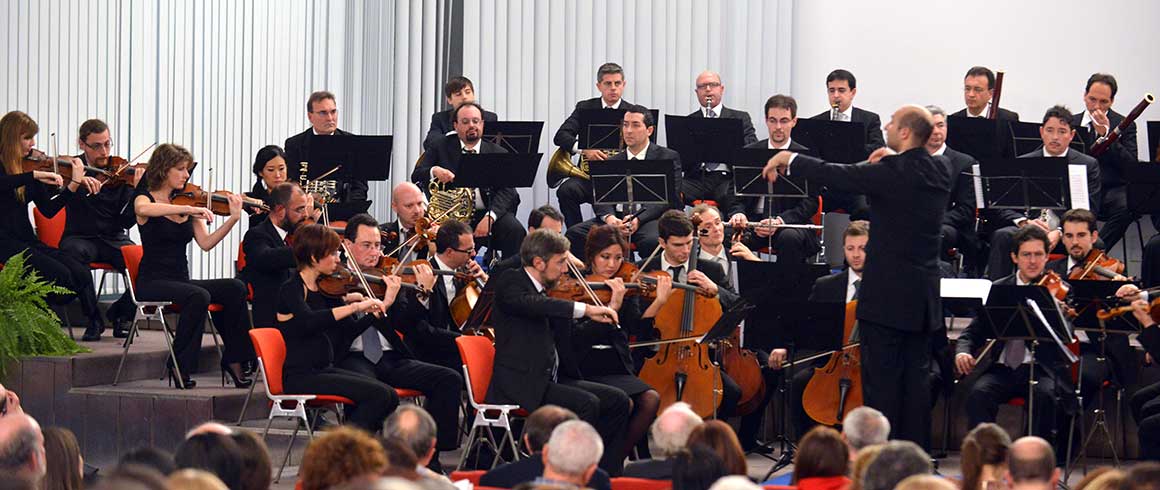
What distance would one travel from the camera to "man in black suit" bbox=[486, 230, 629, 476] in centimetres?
682

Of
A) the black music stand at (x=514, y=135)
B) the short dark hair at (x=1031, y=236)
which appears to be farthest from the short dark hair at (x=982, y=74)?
the black music stand at (x=514, y=135)

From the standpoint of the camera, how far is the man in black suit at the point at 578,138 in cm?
976

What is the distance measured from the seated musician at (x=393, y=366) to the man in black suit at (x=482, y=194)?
2.00m

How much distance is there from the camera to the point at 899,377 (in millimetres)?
6598

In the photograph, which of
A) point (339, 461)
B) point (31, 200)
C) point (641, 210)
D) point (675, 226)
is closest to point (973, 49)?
point (641, 210)

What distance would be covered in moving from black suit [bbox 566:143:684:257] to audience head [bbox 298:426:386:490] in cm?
507

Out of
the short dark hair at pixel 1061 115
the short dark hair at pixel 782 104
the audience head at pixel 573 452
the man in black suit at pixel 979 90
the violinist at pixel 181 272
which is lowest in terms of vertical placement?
the audience head at pixel 573 452

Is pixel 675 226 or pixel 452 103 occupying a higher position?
pixel 452 103

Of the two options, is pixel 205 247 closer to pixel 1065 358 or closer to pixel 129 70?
pixel 129 70

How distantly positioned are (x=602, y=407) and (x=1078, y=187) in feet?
10.1

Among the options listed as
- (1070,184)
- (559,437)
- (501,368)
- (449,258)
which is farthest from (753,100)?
(559,437)

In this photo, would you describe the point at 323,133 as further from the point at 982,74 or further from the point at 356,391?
the point at 982,74

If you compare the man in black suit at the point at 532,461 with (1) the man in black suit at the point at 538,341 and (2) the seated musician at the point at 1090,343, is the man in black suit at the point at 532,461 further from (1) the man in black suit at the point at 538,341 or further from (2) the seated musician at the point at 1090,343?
(2) the seated musician at the point at 1090,343

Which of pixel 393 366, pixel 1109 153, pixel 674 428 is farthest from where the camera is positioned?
pixel 1109 153
